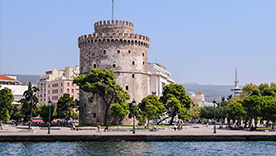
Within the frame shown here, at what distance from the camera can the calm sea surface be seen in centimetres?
3234

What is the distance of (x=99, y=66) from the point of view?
6750cm

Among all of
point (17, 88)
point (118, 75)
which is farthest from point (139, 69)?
point (17, 88)

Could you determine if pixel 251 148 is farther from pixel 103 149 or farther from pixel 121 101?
pixel 121 101

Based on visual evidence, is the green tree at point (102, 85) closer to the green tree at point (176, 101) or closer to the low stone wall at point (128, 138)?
the green tree at point (176, 101)

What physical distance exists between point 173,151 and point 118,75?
35253mm

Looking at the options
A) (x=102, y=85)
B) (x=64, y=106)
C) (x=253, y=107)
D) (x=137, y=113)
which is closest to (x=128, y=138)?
(x=137, y=113)

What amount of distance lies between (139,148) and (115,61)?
112ft

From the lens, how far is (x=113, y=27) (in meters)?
70.7

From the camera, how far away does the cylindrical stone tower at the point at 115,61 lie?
67438mm

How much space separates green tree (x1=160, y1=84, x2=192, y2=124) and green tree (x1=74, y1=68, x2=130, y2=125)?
8085 millimetres

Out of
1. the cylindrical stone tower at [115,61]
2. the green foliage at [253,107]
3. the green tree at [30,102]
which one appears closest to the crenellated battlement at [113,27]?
the cylindrical stone tower at [115,61]

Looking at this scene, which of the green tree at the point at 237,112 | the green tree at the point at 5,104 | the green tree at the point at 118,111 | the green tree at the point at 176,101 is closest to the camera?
the green tree at the point at 5,104

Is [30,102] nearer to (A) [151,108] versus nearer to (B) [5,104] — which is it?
(B) [5,104]

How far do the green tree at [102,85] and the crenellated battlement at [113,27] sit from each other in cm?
982
